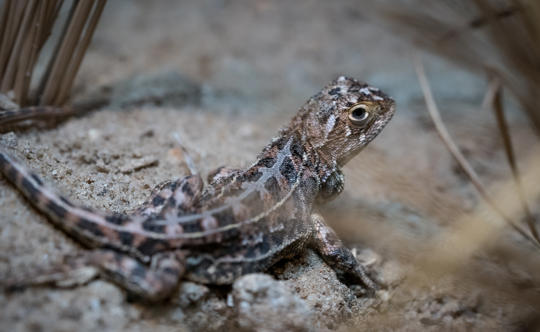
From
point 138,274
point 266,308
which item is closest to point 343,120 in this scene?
point 266,308

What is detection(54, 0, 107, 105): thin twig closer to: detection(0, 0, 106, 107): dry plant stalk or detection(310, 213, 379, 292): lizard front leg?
detection(0, 0, 106, 107): dry plant stalk

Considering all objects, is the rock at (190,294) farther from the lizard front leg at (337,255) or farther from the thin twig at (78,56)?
the thin twig at (78,56)

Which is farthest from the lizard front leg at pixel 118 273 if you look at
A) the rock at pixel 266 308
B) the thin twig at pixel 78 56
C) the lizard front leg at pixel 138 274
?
the thin twig at pixel 78 56

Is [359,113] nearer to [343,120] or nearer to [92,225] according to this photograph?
[343,120]

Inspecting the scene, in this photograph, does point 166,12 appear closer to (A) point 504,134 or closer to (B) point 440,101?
(B) point 440,101

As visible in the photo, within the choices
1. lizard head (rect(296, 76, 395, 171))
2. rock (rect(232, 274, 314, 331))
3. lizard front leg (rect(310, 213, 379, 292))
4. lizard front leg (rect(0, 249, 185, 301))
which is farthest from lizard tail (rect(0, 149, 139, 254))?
lizard head (rect(296, 76, 395, 171))

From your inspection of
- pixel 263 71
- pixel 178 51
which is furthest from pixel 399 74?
pixel 178 51
